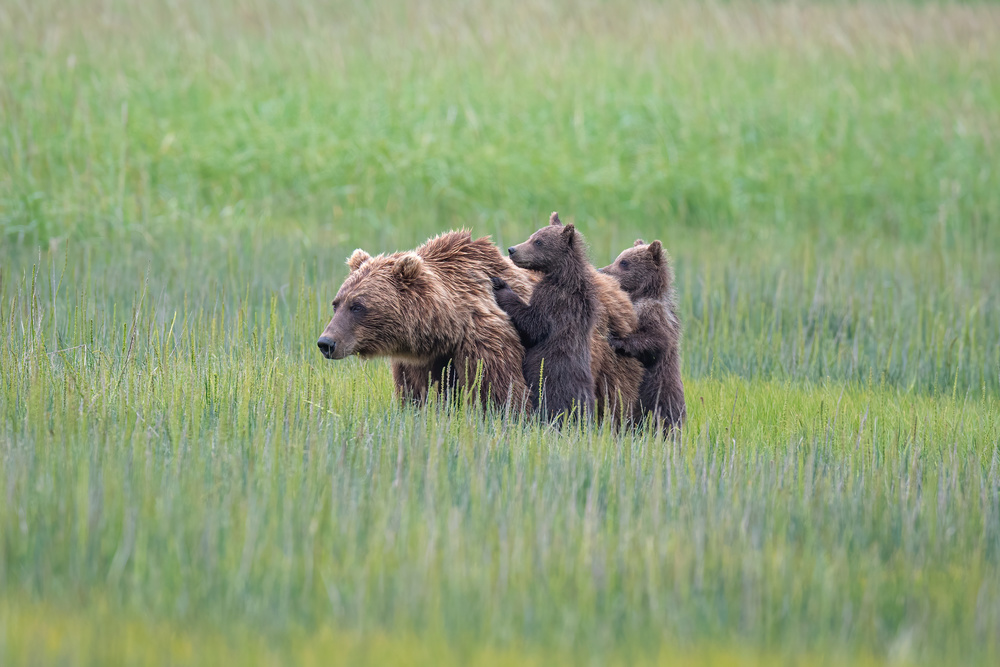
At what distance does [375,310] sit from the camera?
602 cm

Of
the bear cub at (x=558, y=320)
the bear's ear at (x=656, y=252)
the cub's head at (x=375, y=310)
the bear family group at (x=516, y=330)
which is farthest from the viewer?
the bear's ear at (x=656, y=252)

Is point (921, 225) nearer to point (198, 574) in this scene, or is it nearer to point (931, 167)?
point (931, 167)

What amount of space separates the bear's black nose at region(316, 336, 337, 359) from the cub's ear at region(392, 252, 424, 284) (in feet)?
2.00

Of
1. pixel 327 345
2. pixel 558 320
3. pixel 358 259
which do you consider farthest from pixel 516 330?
pixel 327 345

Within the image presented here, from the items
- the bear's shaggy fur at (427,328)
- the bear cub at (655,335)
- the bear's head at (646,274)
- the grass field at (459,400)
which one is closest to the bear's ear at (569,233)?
the bear's shaggy fur at (427,328)

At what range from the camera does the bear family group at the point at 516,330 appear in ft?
19.9

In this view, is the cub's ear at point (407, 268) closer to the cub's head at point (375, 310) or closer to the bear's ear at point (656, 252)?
the cub's head at point (375, 310)

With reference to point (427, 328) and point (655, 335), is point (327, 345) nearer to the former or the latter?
point (427, 328)

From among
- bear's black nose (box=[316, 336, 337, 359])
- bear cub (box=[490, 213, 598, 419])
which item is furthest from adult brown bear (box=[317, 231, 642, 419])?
bear cub (box=[490, 213, 598, 419])

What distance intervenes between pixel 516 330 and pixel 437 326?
59 centimetres

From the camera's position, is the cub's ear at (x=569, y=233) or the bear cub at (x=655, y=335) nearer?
the cub's ear at (x=569, y=233)

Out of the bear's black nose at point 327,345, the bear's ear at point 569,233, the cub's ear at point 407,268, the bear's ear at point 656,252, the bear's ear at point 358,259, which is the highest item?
the bear's ear at point 569,233

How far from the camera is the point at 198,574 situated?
3430 millimetres

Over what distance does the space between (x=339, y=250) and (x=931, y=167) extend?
10.1 m
